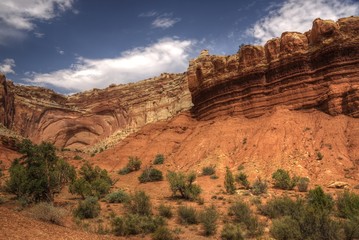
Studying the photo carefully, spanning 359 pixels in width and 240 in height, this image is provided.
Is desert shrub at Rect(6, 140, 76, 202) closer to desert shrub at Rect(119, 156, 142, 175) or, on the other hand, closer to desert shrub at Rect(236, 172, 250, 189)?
desert shrub at Rect(236, 172, 250, 189)

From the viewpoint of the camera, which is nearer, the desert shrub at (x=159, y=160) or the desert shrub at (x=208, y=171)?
the desert shrub at (x=208, y=171)

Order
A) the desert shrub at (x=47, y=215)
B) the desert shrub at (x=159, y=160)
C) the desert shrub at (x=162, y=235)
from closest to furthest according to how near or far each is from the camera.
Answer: the desert shrub at (x=162, y=235)
the desert shrub at (x=47, y=215)
the desert shrub at (x=159, y=160)

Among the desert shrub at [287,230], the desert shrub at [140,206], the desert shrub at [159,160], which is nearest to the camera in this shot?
the desert shrub at [287,230]

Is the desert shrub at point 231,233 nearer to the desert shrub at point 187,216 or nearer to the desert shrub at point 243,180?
Result: the desert shrub at point 187,216

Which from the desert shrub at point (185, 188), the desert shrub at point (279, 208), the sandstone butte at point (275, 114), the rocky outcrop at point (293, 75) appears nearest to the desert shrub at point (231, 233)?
the desert shrub at point (279, 208)

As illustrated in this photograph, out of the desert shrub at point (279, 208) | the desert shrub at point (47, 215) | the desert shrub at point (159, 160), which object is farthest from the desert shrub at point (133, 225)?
the desert shrub at point (159, 160)

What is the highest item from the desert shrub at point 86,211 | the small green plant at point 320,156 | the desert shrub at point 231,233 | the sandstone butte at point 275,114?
Answer: the sandstone butte at point 275,114

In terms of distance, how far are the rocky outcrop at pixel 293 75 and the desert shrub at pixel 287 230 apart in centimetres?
2336

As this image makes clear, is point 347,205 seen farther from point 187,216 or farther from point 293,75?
point 293,75

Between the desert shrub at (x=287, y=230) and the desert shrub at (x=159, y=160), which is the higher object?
the desert shrub at (x=159, y=160)

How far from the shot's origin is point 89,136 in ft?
248

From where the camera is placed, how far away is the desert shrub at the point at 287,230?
33.4 ft

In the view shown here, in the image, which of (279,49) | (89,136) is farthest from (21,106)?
(279,49)

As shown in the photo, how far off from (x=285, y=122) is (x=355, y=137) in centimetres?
685
